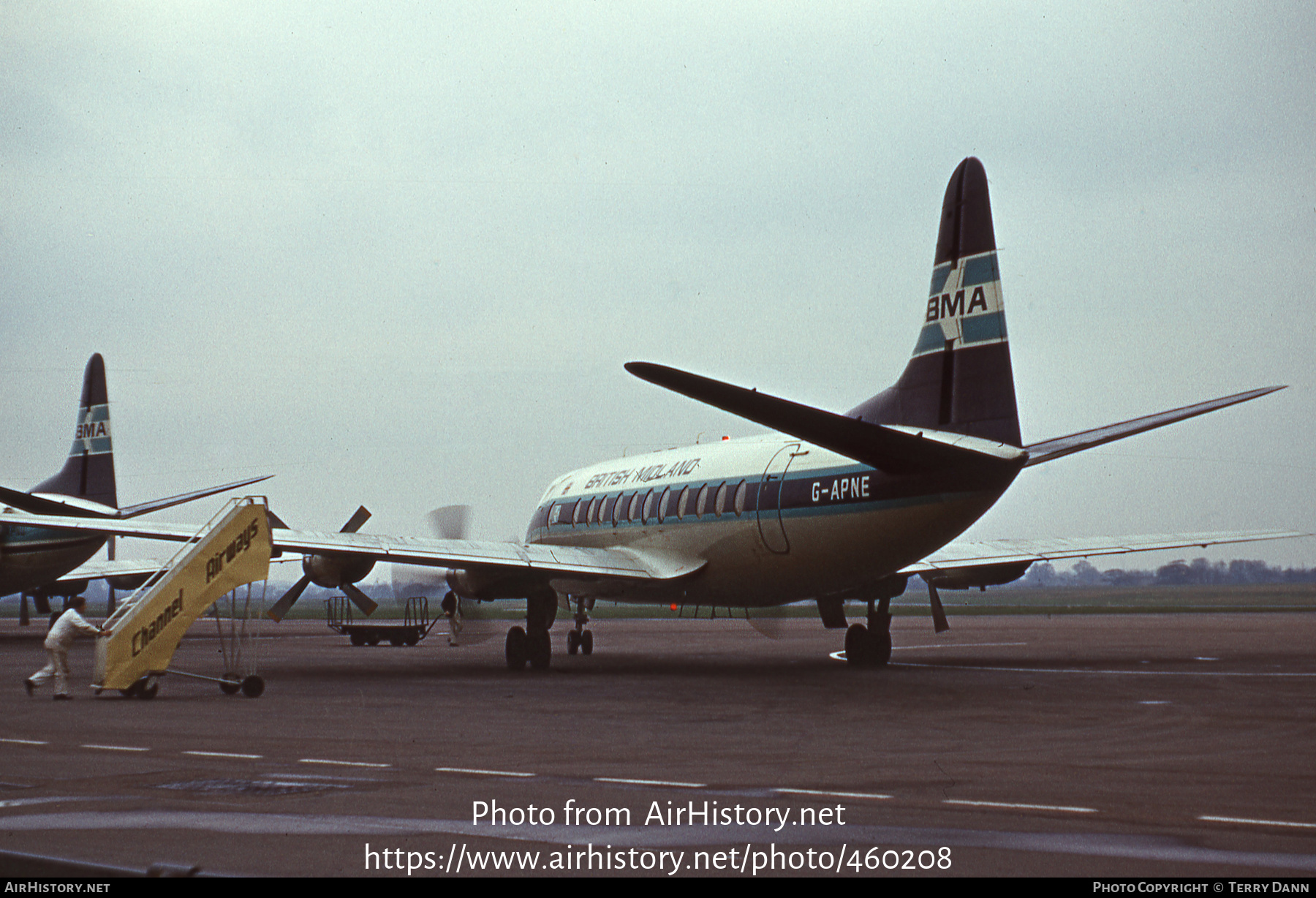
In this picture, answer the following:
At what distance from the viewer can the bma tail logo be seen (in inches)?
787

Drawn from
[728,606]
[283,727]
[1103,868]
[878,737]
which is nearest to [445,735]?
[283,727]

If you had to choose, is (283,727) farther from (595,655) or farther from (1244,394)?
(595,655)

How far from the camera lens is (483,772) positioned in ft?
36.7

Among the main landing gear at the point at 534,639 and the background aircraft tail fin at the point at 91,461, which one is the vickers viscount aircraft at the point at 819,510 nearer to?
the main landing gear at the point at 534,639

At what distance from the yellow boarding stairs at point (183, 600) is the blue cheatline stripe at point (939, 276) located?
465 inches

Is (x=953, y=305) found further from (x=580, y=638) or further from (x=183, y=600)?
(x=580, y=638)

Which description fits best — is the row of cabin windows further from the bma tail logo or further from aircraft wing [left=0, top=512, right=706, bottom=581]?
the bma tail logo

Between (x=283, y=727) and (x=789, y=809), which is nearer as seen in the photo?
(x=789, y=809)

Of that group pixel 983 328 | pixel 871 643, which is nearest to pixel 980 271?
pixel 983 328

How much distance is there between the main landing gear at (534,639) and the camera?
85.0 feet

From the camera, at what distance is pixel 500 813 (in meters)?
8.93

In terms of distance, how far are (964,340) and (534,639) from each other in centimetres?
1101

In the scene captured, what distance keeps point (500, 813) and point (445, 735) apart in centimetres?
552
